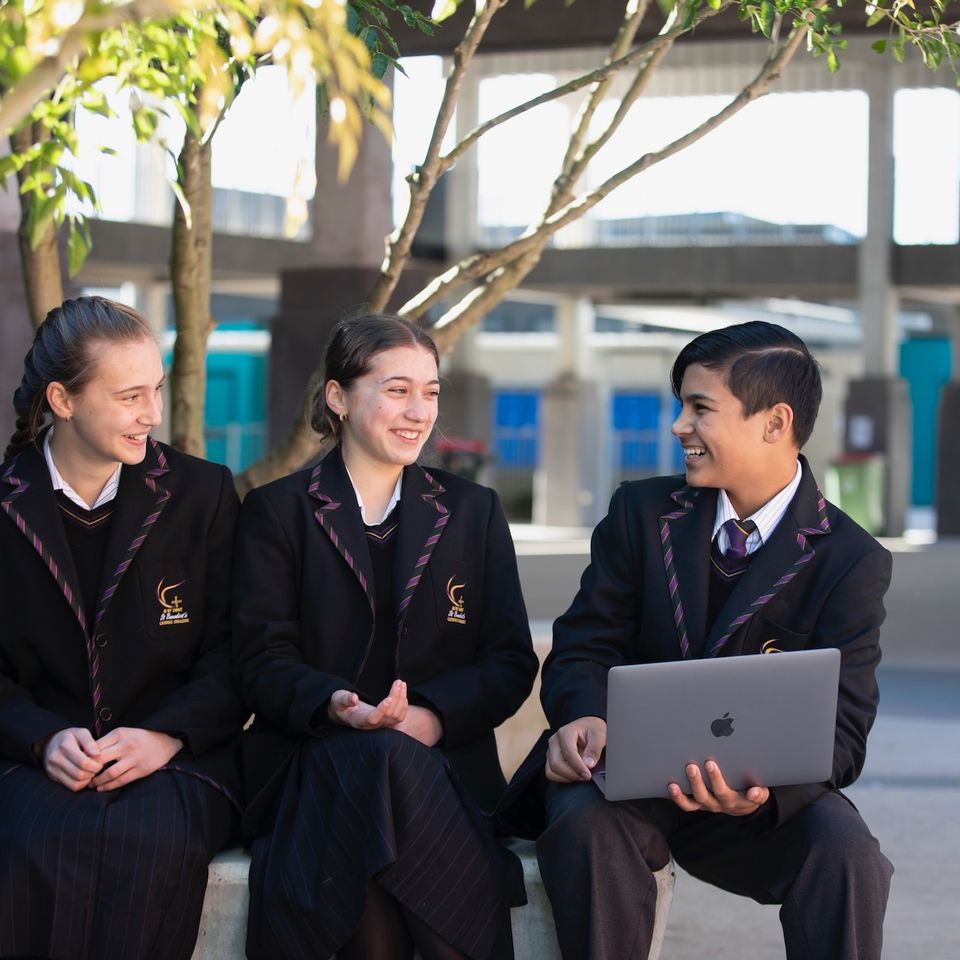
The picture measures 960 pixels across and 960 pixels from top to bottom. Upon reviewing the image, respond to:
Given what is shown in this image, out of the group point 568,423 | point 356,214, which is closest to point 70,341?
point 356,214

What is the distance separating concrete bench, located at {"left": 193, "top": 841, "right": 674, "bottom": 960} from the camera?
3230 mm

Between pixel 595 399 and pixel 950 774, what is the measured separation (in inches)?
716

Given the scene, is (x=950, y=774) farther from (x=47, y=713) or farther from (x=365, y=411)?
(x=47, y=713)

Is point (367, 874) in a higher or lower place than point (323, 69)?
lower

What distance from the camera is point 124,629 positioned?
137 inches

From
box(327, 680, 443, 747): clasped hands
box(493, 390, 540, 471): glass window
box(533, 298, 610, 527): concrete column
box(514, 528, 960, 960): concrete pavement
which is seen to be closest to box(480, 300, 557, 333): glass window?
box(493, 390, 540, 471): glass window

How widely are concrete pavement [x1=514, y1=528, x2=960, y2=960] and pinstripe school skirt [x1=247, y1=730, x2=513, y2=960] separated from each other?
4.61 ft

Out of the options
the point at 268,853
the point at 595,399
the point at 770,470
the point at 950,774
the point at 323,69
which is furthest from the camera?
the point at 595,399

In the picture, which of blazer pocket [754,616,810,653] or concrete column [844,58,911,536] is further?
concrete column [844,58,911,536]

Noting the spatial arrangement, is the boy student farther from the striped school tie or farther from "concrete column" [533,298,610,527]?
"concrete column" [533,298,610,527]

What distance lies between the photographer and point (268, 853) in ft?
10.6

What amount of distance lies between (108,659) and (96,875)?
55 cm

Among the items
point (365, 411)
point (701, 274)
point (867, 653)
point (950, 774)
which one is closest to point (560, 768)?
point (867, 653)

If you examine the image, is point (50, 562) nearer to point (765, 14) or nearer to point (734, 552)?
point (734, 552)
